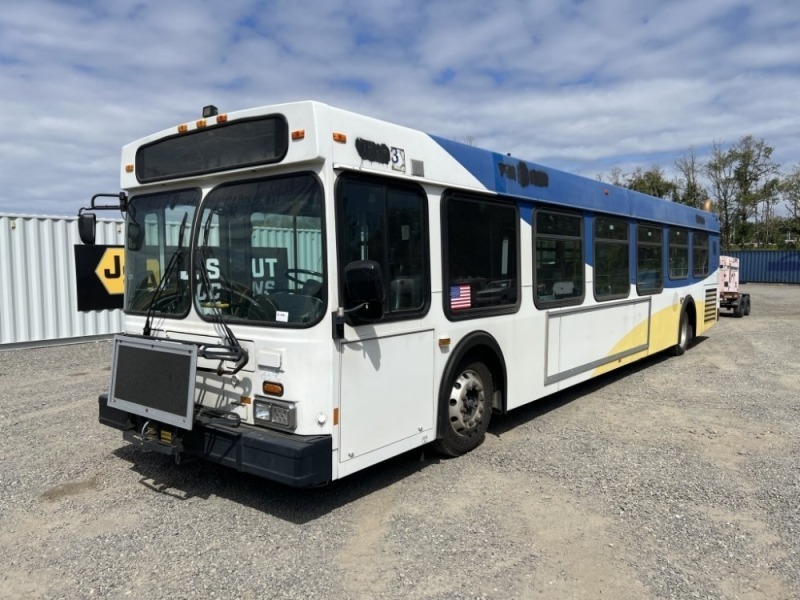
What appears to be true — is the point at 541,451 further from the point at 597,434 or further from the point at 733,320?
the point at 733,320

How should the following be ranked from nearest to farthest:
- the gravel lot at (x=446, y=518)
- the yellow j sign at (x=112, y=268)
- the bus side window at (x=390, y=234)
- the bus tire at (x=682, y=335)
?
the gravel lot at (x=446, y=518), the bus side window at (x=390, y=234), the yellow j sign at (x=112, y=268), the bus tire at (x=682, y=335)

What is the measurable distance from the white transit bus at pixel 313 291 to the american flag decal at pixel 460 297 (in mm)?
29

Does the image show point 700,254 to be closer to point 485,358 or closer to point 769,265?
point 485,358

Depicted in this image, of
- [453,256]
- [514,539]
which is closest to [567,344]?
[453,256]

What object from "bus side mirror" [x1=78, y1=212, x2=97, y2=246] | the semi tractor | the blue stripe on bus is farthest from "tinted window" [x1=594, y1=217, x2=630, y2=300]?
the semi tractor

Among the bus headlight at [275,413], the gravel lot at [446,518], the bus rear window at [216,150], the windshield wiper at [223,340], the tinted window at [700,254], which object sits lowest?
the gravel lot at [446,518]

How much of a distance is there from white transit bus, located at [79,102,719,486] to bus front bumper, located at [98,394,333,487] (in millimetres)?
13

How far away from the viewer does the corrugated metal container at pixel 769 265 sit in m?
37.1

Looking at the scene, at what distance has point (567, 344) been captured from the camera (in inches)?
256

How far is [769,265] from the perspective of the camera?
38094mm

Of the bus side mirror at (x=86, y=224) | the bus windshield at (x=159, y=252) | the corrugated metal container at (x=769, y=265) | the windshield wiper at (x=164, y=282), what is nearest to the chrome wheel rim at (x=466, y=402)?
the bus windshield at (x=159, y=252)

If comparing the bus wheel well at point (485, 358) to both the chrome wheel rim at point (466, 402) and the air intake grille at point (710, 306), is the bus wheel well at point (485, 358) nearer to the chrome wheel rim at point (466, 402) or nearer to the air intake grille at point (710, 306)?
the chrome wheel rim at point (466, 402)

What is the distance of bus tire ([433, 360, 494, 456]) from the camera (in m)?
4.88

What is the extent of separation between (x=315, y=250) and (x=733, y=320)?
56.4 feet
